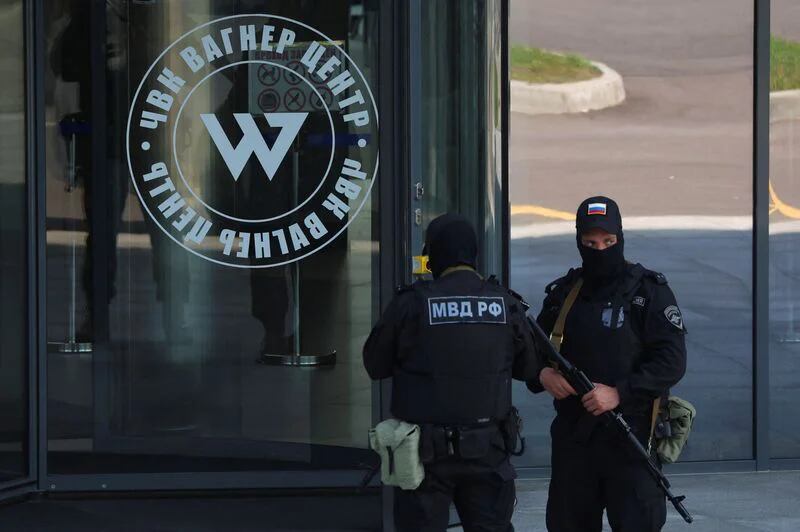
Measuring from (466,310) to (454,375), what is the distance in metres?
0.22

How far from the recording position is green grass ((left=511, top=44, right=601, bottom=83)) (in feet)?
24.8

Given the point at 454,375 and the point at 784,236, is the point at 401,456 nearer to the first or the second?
the point at 454,375

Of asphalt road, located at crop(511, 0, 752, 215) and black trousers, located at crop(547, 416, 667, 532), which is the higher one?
asphalt road, located at crop(511, 0, 752, 215)

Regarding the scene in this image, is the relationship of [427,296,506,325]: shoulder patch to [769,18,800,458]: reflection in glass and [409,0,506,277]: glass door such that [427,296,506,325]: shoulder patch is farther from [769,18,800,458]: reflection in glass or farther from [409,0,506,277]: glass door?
[769,18,800,458]: reflection in glass

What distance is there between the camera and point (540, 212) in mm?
7656

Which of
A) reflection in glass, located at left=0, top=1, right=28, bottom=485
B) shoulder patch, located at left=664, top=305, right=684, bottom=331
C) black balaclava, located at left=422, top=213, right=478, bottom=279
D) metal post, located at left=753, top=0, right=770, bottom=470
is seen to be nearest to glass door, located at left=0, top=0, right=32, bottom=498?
reflection in glass, located at left=0, top=1, right=28, bottom=485

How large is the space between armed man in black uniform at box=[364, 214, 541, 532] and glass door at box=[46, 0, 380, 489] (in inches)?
98.2

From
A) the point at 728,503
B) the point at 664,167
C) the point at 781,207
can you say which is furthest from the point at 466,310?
the point at 781,207

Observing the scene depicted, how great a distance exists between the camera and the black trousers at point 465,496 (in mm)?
4637

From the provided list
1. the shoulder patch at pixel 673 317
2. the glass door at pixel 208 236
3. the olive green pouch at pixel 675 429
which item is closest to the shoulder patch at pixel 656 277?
the shoulder patch at pixel 673 317

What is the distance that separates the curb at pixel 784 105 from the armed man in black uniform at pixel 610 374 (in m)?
3.20

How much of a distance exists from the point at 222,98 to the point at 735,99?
110 inches

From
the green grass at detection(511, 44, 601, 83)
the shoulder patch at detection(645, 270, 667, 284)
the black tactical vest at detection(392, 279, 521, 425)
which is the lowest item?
the black tactical vest at detection(392, 279, 521, 425)

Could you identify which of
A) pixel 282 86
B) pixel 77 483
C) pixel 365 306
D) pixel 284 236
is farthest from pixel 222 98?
A: pixel 77 483
